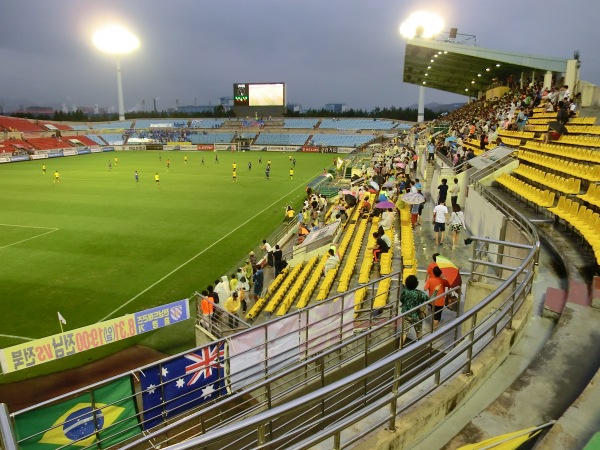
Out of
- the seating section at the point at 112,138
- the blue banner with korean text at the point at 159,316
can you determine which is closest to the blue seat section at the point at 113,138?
the seating section at the point at 112,138

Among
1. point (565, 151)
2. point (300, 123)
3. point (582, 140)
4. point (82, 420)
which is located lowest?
point (82, 420)

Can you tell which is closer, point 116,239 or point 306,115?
point 116,239

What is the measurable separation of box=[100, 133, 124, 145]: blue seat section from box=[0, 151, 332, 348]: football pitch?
5045 cm

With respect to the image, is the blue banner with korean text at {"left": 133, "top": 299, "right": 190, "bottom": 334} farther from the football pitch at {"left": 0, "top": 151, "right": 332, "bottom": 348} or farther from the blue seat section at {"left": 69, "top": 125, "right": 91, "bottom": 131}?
the blue seat section at {"left": 69, "top": 125, "right": 91, "bottom": 131}

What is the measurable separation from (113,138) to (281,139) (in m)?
38.3

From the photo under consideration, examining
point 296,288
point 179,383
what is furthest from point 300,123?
point 179,383

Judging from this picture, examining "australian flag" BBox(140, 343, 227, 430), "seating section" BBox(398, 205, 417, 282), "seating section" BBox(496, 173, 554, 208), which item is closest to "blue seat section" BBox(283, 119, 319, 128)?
"seating section" BBox(398, 205, 417, 282)

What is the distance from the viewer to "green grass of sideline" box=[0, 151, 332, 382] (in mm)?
14477

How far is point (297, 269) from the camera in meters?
15.4

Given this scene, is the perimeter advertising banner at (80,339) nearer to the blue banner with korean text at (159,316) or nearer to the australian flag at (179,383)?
the blue banner with korean text at (159,316)

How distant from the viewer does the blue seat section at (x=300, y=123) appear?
309 feet

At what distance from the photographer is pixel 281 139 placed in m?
87.9

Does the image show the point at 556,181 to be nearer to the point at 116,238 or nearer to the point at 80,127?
the point at 116,238

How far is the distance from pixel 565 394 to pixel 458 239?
9833mm
